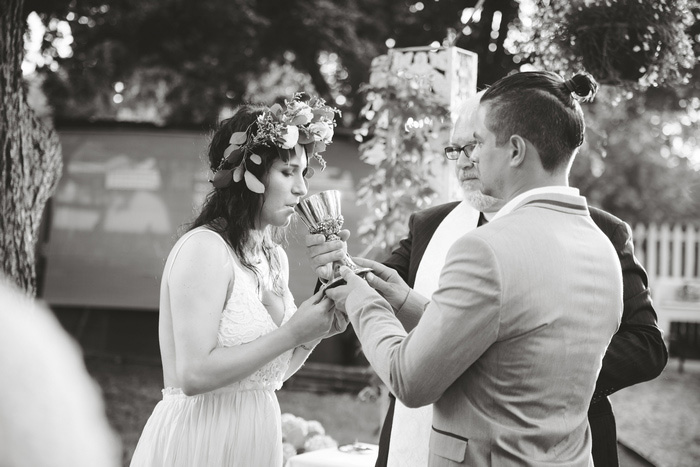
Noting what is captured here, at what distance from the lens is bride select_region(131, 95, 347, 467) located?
2.62 m

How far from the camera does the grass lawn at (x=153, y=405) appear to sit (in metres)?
8.12

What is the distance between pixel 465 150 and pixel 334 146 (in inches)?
323

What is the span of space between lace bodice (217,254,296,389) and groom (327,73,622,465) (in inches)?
26.4

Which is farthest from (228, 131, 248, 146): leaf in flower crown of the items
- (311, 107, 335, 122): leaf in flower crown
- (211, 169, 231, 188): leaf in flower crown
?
(311, 107, 335, 122): leaf in flower crown

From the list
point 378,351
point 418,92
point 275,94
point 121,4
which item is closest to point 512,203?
point 378,351

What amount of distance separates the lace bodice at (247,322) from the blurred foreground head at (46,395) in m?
1.87

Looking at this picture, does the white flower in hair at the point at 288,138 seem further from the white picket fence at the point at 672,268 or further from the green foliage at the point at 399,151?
the white picket fence at the point at 672,268

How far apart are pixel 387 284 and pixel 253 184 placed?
2.00ft

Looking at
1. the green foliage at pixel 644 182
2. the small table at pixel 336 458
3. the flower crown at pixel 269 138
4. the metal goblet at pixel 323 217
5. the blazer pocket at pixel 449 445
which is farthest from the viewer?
the green foliage at pixel 644 182

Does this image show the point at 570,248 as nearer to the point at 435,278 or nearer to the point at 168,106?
the point at 435,278

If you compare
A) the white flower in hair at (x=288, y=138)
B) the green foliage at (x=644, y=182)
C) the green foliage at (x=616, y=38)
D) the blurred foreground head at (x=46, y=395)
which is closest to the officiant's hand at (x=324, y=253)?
the white flower in hair at (x=288, y=138)

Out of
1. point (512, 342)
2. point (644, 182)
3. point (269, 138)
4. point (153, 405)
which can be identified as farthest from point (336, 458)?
point (644, 182)

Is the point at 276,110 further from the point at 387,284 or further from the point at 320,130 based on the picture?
the point at 387,284

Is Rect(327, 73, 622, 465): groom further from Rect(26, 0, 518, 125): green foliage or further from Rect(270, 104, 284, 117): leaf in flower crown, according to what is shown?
Rect(26, 0, 518, 125): green foliage
